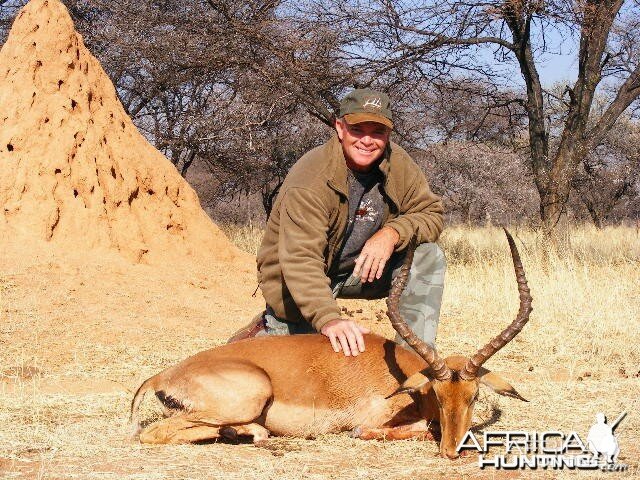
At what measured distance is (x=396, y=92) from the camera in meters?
14.4

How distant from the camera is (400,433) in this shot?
188 inches

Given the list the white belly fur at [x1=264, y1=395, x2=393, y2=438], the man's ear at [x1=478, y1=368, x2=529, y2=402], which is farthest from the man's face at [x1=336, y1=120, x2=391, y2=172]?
the man's ear at [x1=478, y1=368, x2=529, y2=402]

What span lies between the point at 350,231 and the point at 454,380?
5.81ft

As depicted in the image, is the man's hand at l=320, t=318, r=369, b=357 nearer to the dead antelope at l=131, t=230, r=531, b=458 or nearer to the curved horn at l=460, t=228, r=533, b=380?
the dead antelope at l=131, t=230, r=531, b=458

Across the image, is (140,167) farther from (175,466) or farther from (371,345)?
(175,466)

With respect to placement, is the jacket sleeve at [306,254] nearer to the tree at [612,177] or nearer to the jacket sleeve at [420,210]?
the jacket sleeve at [420,210]

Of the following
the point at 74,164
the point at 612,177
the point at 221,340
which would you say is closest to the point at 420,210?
the point at 221,340

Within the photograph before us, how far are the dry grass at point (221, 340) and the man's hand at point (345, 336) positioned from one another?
1.65ft

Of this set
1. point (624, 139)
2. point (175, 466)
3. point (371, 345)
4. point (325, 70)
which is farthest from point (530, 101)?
point (624, 139)

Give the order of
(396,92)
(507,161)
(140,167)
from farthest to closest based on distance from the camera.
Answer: (507,161) → (396,92) → (140,167)

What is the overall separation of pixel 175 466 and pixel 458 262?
10408 millimetres

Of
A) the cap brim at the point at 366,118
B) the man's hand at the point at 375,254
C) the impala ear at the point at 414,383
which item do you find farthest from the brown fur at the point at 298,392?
the cap brim at the point at 366,118

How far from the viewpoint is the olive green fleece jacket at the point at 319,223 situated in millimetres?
5148
